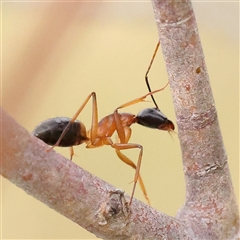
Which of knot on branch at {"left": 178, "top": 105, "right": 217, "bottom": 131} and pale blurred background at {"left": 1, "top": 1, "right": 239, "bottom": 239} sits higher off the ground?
knot on branch at {"left": 178, "top": 105, "right": 217, "bottom": 131}

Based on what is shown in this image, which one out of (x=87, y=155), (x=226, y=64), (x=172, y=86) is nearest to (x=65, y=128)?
(x=172, y=86)

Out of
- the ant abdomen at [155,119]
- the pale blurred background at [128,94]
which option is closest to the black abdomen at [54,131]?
the ant abdomen at [155,119]

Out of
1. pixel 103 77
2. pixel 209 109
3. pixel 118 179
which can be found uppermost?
pixel 209 109

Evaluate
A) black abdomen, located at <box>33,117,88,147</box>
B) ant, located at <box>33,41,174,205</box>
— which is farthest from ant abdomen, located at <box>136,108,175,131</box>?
black abdomen, located at <box>33,117,88,147</box>

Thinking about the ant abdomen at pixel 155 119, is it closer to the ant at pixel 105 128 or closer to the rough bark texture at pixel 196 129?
the ant at pixel 105 128

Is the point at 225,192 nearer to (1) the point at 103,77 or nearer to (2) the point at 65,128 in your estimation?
(2) the point at 65,128

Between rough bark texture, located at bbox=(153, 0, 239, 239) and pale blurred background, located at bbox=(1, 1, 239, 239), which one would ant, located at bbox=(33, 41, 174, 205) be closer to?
rough bark texture, located at bbox=(153, 0, 239, 239)

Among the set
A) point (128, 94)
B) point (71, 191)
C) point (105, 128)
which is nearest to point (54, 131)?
point (105, 128)

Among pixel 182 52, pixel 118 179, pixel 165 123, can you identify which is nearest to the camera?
pixel 182 52
